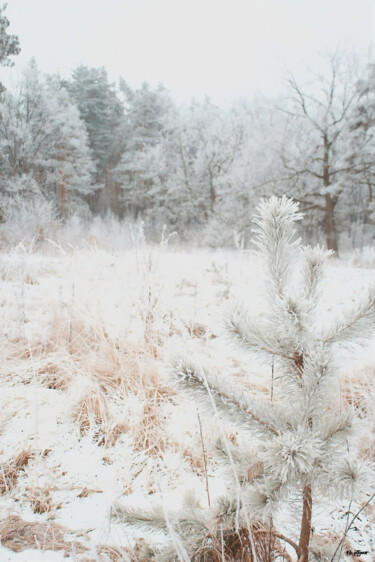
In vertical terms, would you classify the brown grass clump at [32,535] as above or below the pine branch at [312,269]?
below

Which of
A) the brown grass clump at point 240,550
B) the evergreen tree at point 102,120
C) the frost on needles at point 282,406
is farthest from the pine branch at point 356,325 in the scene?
the evergreen tree at point 102,120

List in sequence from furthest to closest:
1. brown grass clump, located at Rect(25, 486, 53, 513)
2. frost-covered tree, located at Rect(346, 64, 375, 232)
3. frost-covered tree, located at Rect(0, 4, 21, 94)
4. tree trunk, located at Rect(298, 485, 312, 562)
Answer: frost-covered tree, located at Rect(346, 64, 375, 232)
frost-covered tree, located at Rect(0, 4, 21, 94)
brown grass clump, located at Rect(25, 486, 53, 513)
tree trunk, located at Rect(298, 485, 312, 562)

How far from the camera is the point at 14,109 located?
28.8ft

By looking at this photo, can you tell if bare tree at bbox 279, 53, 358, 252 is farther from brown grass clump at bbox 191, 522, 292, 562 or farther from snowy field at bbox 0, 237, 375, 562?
brown grass clump at bbox 191, 522, 292, 562

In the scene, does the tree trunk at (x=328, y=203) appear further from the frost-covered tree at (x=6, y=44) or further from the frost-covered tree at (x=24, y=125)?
the frost-covered tree at (x=6, y=44)

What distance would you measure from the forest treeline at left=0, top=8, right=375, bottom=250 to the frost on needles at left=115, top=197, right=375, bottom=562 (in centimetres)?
719

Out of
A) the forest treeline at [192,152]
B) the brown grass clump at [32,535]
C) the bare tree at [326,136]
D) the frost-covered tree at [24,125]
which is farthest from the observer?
the bare tree at [326,136]

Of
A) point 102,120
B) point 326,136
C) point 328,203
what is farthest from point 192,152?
point 328,203

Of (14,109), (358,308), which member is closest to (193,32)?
(14,109)

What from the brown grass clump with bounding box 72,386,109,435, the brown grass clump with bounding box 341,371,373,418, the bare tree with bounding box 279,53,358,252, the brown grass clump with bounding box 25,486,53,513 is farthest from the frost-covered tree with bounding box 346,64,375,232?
the brown grass clump with bounding box 25,486,53,513

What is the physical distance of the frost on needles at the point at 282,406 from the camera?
23.1 inches

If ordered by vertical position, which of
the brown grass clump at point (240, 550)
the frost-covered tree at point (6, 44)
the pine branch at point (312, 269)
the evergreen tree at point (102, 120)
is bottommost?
the brown grass clump at point (240, 550)

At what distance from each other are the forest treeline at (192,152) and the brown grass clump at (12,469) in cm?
646

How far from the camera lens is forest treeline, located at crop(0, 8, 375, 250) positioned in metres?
11.0
